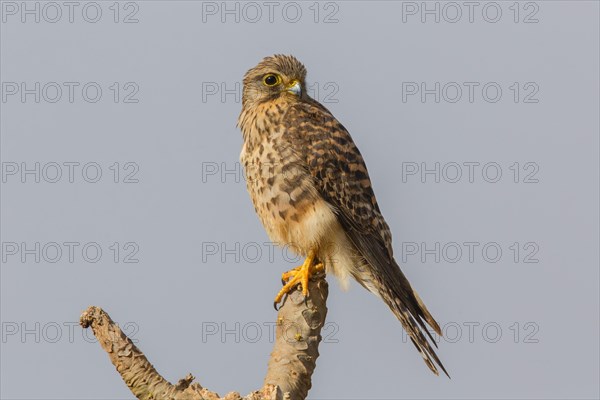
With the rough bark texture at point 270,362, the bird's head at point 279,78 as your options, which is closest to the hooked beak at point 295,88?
the bird's head at point 279,78

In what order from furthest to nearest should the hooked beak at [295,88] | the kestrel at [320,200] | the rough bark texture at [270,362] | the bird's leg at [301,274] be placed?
1. the hooked beak at [295,88]
2. the kestrel at [320,200]
3. the bird's leg at [301,274]
4. the rough bark texture at [270,362]

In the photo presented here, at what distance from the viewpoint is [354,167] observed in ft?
22.0

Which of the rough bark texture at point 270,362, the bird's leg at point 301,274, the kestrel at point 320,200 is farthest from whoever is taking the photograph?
the kestrel at point 320,200

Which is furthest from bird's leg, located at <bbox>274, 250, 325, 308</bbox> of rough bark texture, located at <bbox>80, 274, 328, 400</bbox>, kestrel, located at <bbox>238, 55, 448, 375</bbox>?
rough bark texture, located at <bbox>80, 274, 328, 400</bbox>

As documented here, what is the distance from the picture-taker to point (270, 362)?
487 centimetres

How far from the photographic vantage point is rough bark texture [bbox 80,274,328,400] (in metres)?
4.39

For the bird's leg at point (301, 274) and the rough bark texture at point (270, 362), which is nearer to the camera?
the rough bark texture at point (270, 362)

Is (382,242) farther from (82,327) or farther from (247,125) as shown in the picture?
(82,327)

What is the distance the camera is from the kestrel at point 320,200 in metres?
6.37

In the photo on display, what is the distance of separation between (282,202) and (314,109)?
0.84 m

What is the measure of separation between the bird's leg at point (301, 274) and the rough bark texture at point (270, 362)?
59 centimetres

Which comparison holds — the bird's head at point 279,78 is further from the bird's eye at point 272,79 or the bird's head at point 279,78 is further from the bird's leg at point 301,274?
the bird's leg at point 301,274

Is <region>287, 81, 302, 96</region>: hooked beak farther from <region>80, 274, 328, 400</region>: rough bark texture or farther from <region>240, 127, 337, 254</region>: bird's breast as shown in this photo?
<region>80, 274, 328, 400</region>: rough bark texture

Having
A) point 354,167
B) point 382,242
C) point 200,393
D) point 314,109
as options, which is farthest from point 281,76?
point 200,393
